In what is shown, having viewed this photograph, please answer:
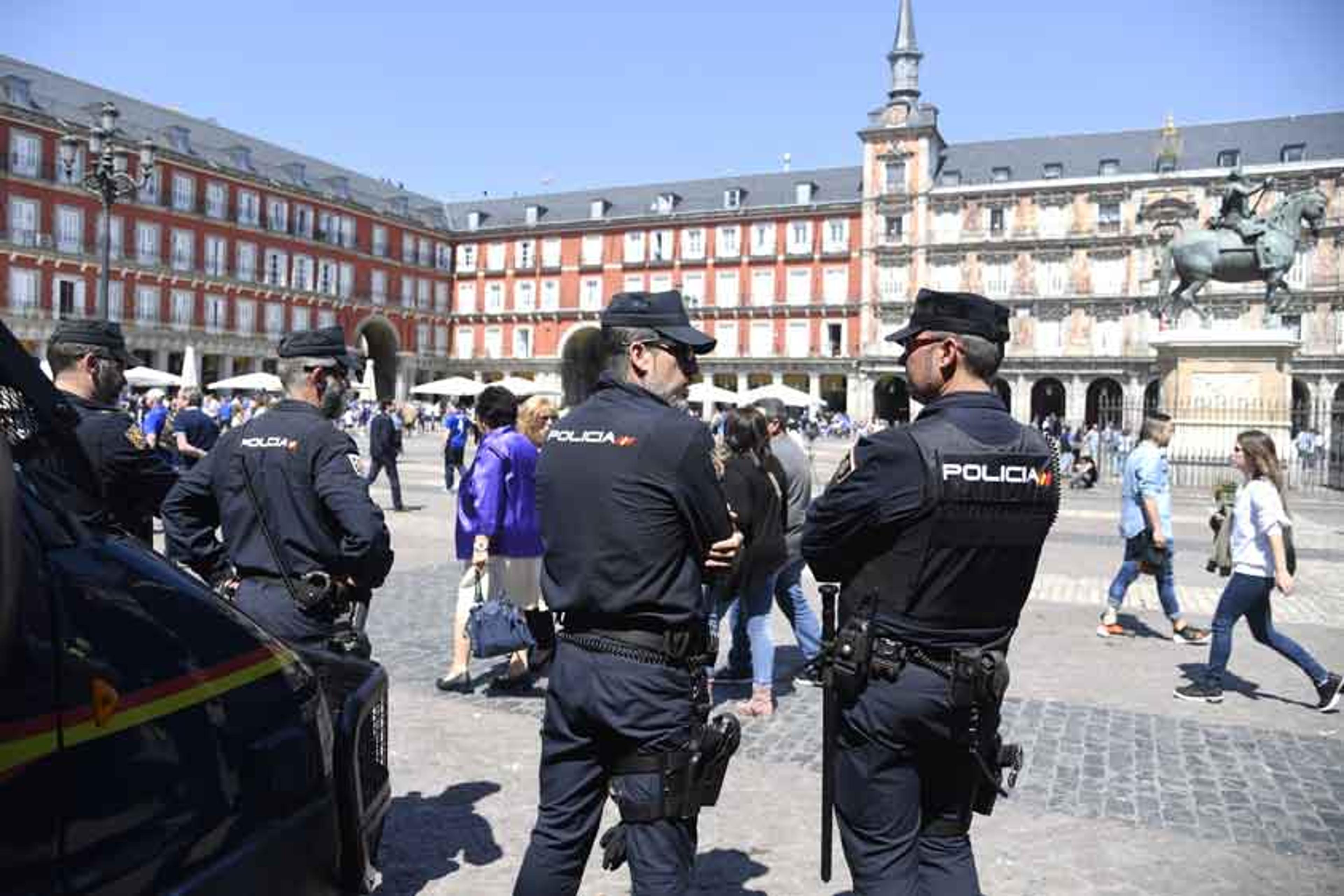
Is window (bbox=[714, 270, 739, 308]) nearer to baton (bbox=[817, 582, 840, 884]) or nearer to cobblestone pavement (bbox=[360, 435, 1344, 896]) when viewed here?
cobblestone pavement (bbox=[360, 435, 1344, 896])

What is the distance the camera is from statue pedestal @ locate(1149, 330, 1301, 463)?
19.2 metres

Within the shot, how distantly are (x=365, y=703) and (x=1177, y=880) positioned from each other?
3.11 m

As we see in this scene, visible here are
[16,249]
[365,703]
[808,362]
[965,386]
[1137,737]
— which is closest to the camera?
[365,703]

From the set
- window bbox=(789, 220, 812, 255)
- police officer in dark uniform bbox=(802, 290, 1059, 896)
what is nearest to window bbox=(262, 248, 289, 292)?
window bbox=(789, 220, 812, 255)

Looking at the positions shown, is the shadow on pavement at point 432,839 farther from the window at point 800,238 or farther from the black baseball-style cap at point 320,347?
the window at point 800,238

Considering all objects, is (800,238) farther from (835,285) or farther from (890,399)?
(890,399)

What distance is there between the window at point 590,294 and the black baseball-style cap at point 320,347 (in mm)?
61446

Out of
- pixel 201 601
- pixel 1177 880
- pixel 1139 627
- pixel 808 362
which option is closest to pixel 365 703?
pixel 201 601

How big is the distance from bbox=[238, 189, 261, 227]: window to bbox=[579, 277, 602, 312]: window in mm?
20095

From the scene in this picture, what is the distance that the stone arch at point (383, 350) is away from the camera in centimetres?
6294

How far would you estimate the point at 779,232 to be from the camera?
197ft

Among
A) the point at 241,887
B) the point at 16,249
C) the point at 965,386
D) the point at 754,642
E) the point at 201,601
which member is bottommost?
the point at 754,642

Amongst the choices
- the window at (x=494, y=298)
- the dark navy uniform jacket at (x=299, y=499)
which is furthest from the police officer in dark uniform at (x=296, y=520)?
the window at (x=494, y=298)

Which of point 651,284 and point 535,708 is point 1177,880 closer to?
point 535,708
